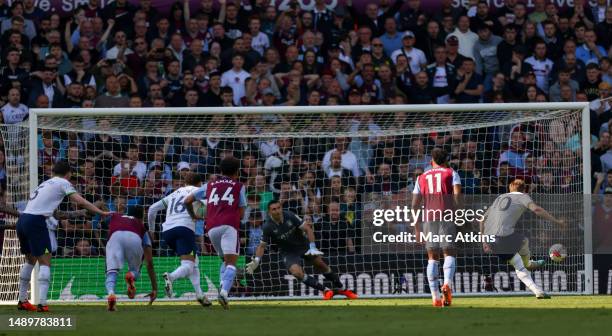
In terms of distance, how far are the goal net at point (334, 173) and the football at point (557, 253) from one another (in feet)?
0.43

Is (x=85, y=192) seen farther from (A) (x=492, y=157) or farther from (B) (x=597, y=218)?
(B) (x=597, y=218)

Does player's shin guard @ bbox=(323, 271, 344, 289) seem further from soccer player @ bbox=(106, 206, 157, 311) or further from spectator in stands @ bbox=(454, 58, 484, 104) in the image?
spectator in stands @ bbox=(454, 58, 484, 104)

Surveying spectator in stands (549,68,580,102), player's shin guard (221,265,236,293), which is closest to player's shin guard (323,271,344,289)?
player's shin guard (221,265,236,293)

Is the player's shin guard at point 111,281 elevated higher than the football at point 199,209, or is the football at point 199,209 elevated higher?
the football at point 199,209

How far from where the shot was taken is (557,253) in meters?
18.8

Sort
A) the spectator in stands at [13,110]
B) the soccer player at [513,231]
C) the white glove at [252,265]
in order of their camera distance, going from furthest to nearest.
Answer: the spectator in stands at [13,110] → the white glove at [252,265] → the soccer player at [513,231]

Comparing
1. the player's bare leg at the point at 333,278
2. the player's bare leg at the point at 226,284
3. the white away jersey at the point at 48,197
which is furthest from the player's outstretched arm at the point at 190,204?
the player's bare leg at the point at 333,278

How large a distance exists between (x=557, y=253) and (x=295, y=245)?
3.91 metres

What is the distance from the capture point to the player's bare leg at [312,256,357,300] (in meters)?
18.3

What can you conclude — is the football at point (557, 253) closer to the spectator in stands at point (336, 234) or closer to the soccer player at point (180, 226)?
the spectator in stands at point (336, 234)

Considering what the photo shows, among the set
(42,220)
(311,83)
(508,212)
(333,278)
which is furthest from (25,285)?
(311,83)

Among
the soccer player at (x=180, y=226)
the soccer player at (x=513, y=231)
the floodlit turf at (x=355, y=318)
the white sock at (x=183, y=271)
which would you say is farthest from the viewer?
the soccer player at (x=513, y=231)

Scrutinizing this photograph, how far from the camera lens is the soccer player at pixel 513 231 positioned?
1784cm

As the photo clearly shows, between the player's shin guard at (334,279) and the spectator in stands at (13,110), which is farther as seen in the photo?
the spectator in stands at (13,110)
